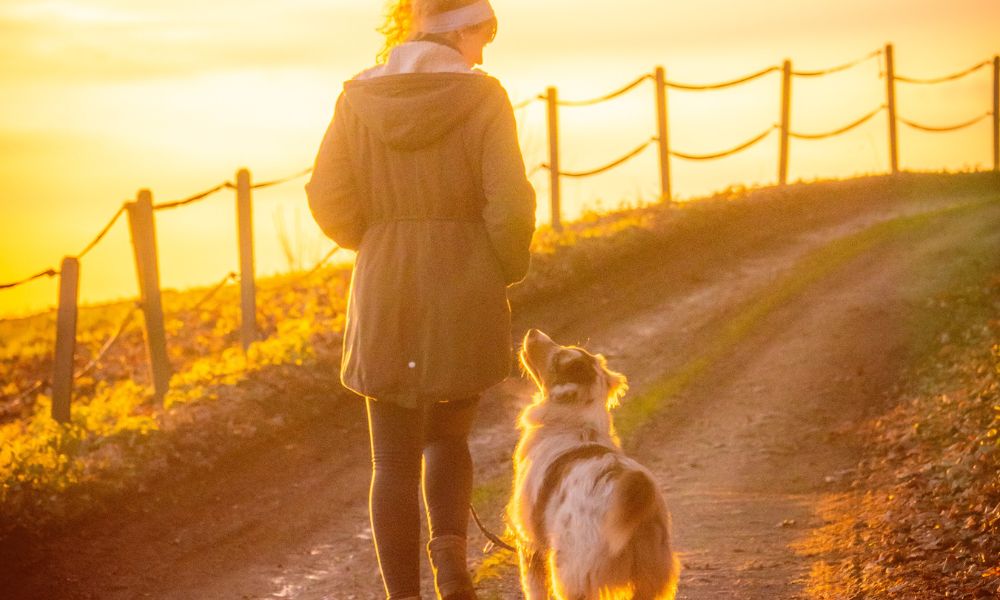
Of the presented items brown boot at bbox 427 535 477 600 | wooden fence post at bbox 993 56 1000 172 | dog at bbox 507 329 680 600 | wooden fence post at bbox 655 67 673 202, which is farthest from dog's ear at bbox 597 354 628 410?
wooden fence post at bbox 993 56 1000 172

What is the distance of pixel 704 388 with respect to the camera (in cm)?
877

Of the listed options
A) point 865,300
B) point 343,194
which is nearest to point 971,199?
point 865,300

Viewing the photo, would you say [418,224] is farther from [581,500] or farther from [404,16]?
[581,500]

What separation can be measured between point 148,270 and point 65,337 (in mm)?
863

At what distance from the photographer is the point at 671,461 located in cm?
737

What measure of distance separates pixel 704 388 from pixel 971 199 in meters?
9.03

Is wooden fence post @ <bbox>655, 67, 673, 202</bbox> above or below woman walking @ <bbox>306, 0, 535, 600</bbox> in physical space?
above

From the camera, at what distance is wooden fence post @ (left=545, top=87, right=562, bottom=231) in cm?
1400

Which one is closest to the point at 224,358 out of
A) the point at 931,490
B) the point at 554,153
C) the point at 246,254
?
the point at 246,254

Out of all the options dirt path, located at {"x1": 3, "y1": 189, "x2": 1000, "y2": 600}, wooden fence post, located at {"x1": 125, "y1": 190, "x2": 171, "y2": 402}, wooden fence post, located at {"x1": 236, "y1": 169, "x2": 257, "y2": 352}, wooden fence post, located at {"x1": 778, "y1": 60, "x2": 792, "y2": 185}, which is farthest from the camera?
wooden fence post, located at {"x1": 778, "y1": 60, "x2": 792, "y2": 185}

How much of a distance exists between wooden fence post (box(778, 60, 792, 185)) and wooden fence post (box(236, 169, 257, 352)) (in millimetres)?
9312

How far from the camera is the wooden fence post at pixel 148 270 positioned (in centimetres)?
923

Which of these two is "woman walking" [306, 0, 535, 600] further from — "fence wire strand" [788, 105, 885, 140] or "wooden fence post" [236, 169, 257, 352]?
"fence wire strand" [788, 105, 885, 140]

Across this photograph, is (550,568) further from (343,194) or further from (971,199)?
(971,199)
